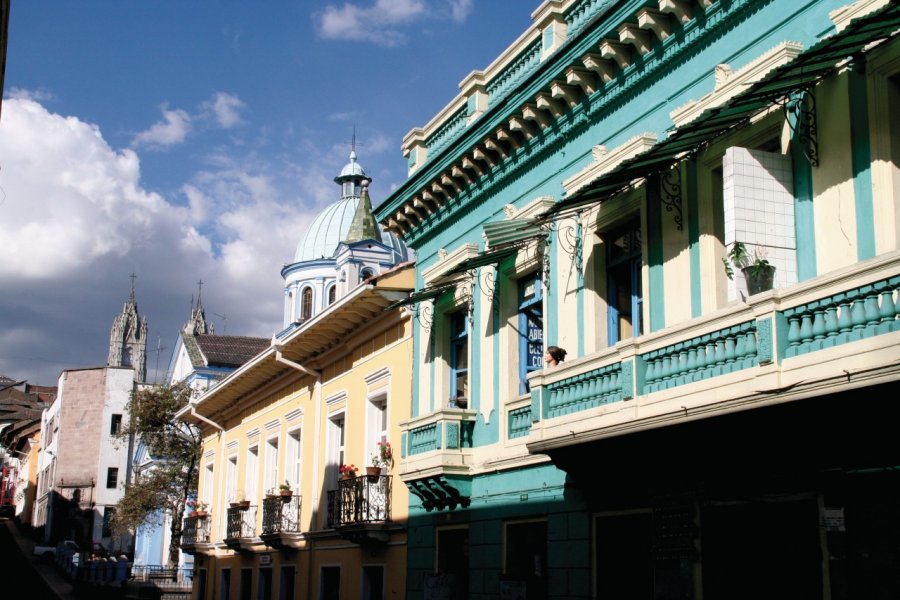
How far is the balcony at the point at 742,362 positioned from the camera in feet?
26.6

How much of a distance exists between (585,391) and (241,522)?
53.0 feet

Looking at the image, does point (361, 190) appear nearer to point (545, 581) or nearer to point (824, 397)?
point (545, 581)

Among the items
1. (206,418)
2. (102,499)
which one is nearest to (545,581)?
(206,418)

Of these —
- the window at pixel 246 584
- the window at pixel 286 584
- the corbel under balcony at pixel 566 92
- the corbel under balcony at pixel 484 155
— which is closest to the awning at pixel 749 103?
the corbel under balcony at pixel 566 92

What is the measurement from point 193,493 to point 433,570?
22.7 m

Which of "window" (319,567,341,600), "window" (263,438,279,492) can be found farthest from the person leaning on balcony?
"window" (263,438,279,492)

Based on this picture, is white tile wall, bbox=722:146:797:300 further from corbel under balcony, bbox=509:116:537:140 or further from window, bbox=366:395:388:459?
window, bbox=366:395:388:459

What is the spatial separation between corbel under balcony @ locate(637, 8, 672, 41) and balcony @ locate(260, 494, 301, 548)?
13556mm

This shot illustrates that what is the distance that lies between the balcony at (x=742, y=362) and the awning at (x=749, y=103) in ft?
6.03

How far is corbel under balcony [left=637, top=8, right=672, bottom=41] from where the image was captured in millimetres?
12250

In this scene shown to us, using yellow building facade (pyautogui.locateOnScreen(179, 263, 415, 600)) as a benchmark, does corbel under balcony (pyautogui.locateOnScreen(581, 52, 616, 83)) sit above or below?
above

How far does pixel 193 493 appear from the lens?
3769cm

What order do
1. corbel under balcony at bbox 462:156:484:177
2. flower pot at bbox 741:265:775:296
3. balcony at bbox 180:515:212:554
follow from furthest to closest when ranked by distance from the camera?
balcony at bbox 180:515:212:554, corbel under balcony at bbox 462:156:484:177, flower pot at bbox 741:265:775:296

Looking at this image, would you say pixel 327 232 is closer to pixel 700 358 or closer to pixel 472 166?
pixel 472 166
